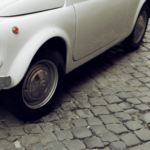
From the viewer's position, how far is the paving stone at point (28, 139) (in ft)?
9.27

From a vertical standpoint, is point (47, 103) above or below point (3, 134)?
above

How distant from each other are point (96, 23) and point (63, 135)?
1.51 metres

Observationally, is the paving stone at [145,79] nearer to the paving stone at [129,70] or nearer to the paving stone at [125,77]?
the paving stone at [125,77]

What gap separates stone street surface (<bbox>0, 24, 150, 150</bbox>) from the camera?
2879mm

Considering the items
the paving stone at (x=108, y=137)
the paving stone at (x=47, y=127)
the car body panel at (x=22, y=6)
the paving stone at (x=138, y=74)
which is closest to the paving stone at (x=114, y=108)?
the paving stone at (x=108, y=137)

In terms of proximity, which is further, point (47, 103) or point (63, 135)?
point (47, 103)

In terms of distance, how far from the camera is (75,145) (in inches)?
112

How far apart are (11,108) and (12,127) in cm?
28

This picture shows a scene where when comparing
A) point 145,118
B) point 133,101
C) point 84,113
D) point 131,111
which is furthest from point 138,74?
point 84,113

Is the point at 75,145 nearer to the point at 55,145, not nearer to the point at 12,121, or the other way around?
the point at 55,145

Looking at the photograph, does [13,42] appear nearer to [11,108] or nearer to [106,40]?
[11,108]

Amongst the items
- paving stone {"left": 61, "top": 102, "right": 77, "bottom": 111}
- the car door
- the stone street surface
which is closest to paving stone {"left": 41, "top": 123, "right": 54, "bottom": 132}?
the stone street surface

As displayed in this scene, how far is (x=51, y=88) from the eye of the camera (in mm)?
3271

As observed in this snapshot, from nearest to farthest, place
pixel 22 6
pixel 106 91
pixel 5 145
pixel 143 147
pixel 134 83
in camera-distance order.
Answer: pixel 22 6 → pixel 5 145 → pixel 143 147 → pixel 106 91 → pixel 134 83
